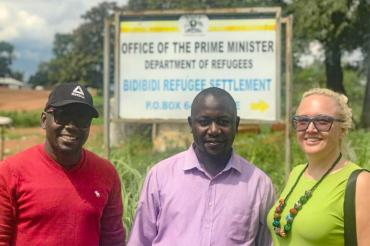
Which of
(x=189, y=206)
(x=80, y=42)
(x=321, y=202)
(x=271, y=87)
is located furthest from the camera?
(x=80, y=42)

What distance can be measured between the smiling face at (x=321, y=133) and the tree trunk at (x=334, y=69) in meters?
21.4

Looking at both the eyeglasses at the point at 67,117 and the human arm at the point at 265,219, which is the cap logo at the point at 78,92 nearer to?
the eyeglasses at the point at 67,117

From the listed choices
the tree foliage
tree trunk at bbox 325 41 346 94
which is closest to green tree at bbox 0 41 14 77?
the tree foliage

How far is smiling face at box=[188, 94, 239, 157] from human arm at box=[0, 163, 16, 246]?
88 cm

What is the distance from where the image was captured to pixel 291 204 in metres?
2.88

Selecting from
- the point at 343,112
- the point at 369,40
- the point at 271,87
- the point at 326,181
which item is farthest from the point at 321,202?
the point at 369,40

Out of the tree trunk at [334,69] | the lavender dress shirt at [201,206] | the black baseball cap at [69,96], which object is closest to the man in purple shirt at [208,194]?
the lavender dress shirt at [201,206]

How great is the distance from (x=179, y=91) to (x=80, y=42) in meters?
66.0

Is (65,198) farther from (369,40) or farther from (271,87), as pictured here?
(369,40)

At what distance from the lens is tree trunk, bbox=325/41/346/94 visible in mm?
24047

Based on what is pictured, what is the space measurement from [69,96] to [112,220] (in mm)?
686

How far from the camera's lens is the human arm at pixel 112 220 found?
3119 mm

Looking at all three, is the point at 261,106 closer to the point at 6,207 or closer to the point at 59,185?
the point at 59,185

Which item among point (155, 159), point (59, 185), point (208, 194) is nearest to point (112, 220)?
point (59, 185)
